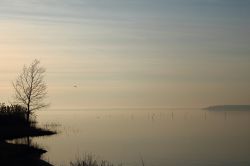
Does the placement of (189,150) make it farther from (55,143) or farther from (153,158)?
(55,143)

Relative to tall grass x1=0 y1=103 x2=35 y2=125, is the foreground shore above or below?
below

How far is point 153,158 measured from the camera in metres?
44.8

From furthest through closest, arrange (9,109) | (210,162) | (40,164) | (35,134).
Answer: (9,109) < (35,134) < (210,162) < (40,164)

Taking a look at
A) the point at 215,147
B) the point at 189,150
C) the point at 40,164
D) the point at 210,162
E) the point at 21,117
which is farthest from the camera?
the point at 21,117

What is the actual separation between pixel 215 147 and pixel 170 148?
5.54 m

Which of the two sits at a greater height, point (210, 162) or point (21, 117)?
point (21, 117)

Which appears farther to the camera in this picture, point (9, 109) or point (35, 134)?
point (9, 109)

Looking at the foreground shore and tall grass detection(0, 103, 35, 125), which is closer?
the foreground shore

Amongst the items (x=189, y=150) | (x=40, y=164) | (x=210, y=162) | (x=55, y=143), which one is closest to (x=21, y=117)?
(x=55, y=143)

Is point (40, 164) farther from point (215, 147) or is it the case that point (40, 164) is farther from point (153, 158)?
point (215, 147)

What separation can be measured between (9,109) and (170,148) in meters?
30.0

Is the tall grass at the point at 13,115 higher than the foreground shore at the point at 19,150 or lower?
higher

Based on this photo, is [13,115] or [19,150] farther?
[13,115]

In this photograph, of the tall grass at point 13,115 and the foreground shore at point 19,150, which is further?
the tall grass at point 13,115
